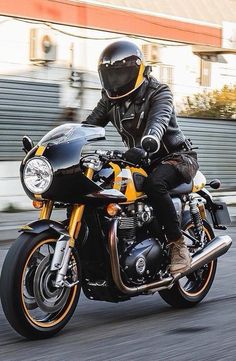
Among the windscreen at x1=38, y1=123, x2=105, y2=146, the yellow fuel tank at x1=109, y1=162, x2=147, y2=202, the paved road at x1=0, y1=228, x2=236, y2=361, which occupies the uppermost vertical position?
the windscreen at x1=38, y1=123, x2=105, y2=146

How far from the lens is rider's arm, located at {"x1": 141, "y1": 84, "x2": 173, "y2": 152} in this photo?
18.9ft

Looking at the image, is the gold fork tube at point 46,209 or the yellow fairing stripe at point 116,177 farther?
the yellow fairing stripe at point 116,177

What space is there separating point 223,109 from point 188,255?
1293cm

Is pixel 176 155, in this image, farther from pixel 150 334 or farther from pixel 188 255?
pixel 150 334

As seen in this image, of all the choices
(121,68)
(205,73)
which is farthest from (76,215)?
(205,73)

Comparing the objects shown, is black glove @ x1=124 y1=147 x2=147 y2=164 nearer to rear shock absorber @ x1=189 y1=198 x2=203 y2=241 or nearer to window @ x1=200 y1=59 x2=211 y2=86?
rear shock absorber @ x1=189 y1=198 x2=203 y2=241

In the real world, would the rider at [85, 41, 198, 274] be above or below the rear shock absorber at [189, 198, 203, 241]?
above

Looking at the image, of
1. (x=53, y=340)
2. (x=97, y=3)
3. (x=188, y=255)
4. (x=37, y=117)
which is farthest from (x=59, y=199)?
(x=97, y=3)

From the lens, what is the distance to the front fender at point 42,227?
546 centimetres

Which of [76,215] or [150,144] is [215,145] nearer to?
[150,144]

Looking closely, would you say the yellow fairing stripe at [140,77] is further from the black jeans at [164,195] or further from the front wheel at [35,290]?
the front wheel at [35,290]

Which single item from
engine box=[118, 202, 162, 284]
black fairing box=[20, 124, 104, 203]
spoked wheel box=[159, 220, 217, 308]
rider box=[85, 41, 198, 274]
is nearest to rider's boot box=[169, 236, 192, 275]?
rider box=[85, 41, 198, 274]

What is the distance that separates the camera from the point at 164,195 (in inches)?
240

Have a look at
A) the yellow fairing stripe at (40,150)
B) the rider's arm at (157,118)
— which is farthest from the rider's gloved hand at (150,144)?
the yellow fairing stripe at (40,150)
